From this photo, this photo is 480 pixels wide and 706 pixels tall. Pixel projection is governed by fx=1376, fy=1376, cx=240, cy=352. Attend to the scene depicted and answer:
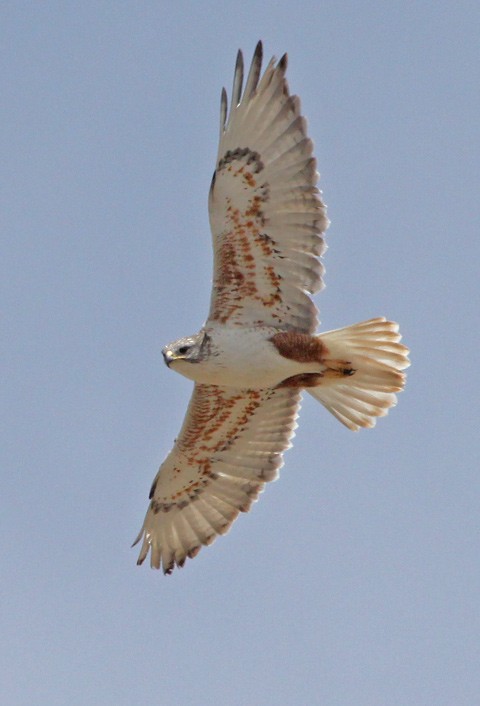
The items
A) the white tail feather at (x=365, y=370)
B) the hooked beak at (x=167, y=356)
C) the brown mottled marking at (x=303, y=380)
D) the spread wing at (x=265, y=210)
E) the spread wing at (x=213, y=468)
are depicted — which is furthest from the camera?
the spread wing at (x=213, y=468)

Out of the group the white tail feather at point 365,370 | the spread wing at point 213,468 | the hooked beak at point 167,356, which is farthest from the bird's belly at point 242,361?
the spread wing at point 213,468

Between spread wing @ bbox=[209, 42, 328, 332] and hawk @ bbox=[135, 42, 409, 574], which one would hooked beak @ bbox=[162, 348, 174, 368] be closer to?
hawk @ bbox=[135, 42, 409, 574]

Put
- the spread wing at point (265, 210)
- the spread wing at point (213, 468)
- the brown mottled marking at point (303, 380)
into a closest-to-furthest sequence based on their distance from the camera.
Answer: the spread wing at point (265, 210), the brown mottled marking at point (303, 380), the spread wing at point (213, 468)

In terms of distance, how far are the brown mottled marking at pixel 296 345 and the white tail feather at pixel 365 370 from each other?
0.40 feet

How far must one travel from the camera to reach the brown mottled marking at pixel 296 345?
12.2m

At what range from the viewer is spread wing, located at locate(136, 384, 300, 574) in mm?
13266

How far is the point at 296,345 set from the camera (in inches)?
480

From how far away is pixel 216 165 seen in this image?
39.5 feet

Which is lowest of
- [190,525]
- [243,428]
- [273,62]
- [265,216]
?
[190,525]

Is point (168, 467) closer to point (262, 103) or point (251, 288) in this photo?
point (251, 288)

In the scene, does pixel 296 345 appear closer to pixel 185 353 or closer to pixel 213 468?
pixel 185 353

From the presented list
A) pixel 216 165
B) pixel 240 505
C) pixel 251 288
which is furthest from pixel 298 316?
pixel 240 505

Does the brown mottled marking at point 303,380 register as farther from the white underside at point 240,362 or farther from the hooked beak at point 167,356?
the hooked beak at point 167,356

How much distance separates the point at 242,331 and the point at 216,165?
4.88 ft
